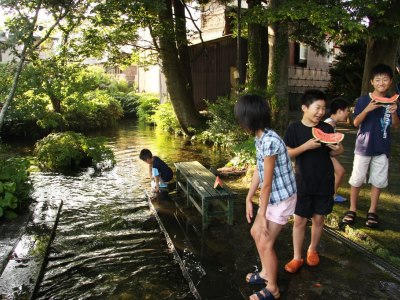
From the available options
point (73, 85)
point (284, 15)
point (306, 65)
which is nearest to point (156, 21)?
point (73, 85)

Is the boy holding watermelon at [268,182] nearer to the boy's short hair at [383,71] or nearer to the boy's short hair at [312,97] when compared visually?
the boy's short hair at [312,97]

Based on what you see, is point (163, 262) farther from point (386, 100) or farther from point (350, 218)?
point (386, 100)

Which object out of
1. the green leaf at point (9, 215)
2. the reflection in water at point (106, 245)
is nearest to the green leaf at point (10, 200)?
the green leaf at point (9, 215)

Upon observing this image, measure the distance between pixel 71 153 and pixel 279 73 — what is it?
6409 mm

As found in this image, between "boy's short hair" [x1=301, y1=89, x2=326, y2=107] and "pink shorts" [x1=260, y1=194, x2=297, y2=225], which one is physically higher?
"boy's short hair" [x1=301, y1=89, x2=326, y2=107]

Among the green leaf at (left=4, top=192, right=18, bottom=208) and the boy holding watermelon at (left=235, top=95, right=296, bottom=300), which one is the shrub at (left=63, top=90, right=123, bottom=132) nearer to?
the green leaf at (left=4, top=192, right=18, bottom=208)

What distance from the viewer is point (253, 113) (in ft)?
10.8

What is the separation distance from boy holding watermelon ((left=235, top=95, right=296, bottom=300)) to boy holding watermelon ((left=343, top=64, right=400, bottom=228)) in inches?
77.1

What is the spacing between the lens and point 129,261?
16.1 ft

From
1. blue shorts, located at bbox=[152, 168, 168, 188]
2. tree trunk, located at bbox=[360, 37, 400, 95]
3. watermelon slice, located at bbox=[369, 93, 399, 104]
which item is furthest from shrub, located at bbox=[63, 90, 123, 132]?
watermelon slice, located at bbox=[369, 93, 399, 104]

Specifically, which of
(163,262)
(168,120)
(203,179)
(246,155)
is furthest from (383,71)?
(168,120)

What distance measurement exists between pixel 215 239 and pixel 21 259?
8.44 ft

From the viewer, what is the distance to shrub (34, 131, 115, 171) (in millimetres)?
10594

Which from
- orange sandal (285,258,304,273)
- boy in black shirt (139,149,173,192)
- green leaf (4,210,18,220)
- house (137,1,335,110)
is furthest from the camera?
house (137,1,335,110)
